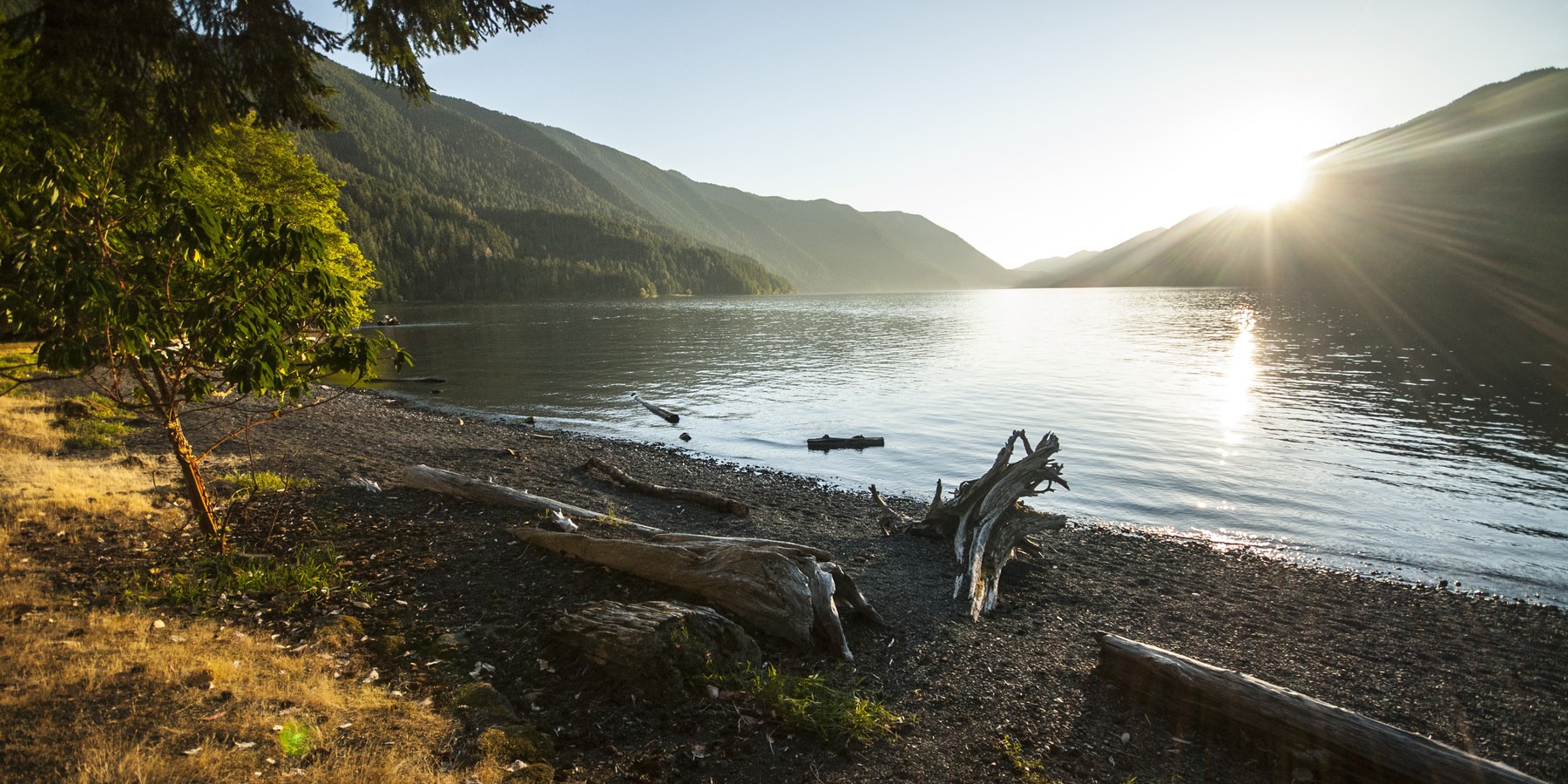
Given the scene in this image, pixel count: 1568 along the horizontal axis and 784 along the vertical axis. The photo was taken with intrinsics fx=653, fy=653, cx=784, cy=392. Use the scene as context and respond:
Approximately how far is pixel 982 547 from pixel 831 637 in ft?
15.8

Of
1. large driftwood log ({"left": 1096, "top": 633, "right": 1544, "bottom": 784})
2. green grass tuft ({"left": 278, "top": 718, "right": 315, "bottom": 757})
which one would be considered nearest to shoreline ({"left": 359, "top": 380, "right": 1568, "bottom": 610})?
large driftwood log ({"left": 1096, "top": 633, "right": 1544, "bottom": 784})

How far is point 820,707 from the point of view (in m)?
6.54

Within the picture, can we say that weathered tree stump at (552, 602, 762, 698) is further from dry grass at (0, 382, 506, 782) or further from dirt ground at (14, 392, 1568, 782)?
dry grass at (0, 382, 506, 782)

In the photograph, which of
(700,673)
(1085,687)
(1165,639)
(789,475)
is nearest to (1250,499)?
(1165,639)

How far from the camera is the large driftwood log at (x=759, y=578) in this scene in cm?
813

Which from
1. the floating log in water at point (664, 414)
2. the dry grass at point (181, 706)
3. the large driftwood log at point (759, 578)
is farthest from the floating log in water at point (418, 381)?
the large driftwood log at point (759, 578)

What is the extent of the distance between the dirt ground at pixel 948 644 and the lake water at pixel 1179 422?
389 centimetres

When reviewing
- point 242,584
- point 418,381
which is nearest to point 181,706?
point 242,584

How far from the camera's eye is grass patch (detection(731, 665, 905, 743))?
6.34m

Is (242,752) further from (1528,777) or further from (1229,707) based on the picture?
(1528,777)

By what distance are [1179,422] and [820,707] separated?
96.0 ft

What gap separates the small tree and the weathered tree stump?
409 cm


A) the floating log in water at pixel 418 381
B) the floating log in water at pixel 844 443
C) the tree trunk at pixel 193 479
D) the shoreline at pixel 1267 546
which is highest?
the tree trunk at pixel 193 479

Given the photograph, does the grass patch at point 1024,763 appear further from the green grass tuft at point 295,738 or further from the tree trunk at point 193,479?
the tree trunk at point 193,479
